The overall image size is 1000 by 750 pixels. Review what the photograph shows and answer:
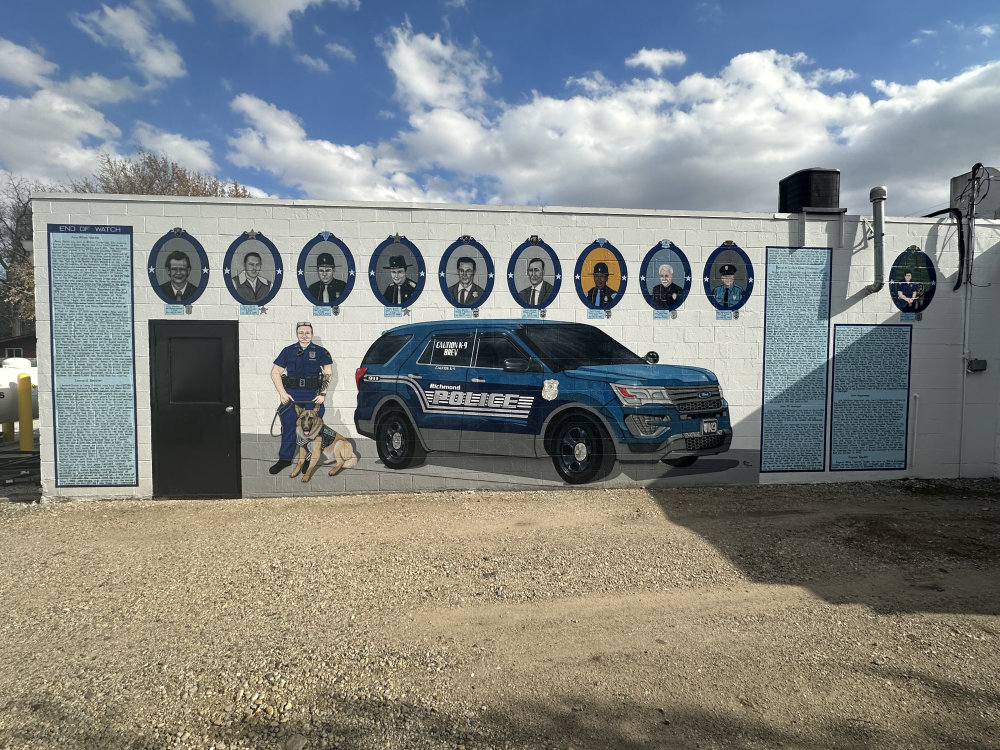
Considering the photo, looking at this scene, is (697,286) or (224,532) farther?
(697,286)

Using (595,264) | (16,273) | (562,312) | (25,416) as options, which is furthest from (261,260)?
(16,273)

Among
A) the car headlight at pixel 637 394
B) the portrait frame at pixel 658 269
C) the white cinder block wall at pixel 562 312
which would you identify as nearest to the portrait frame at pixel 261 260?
the white cinder block wall at pixel 562 312

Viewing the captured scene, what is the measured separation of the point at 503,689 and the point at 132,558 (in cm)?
391

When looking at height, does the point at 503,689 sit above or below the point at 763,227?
below

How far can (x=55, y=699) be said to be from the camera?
2844 millimetres

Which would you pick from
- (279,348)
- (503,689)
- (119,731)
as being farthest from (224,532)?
(503,689)

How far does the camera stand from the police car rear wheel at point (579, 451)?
22.9ft

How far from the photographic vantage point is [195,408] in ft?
22.2

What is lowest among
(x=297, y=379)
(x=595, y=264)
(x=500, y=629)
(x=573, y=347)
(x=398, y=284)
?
(x=500, y=629)

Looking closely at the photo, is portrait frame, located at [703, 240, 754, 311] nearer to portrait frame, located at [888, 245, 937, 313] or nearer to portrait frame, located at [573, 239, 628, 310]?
portrait frame, located at [573, 239, 628, 310]

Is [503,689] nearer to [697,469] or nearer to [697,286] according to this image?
[697,469]

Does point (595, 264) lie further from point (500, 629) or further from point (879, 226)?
point (500, 629)

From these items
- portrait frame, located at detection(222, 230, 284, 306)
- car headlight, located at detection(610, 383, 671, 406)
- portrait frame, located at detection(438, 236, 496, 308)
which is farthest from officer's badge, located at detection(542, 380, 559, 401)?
portrait frame, located at detection(222, 230, 284, 306)

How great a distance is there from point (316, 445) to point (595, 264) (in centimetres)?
435
